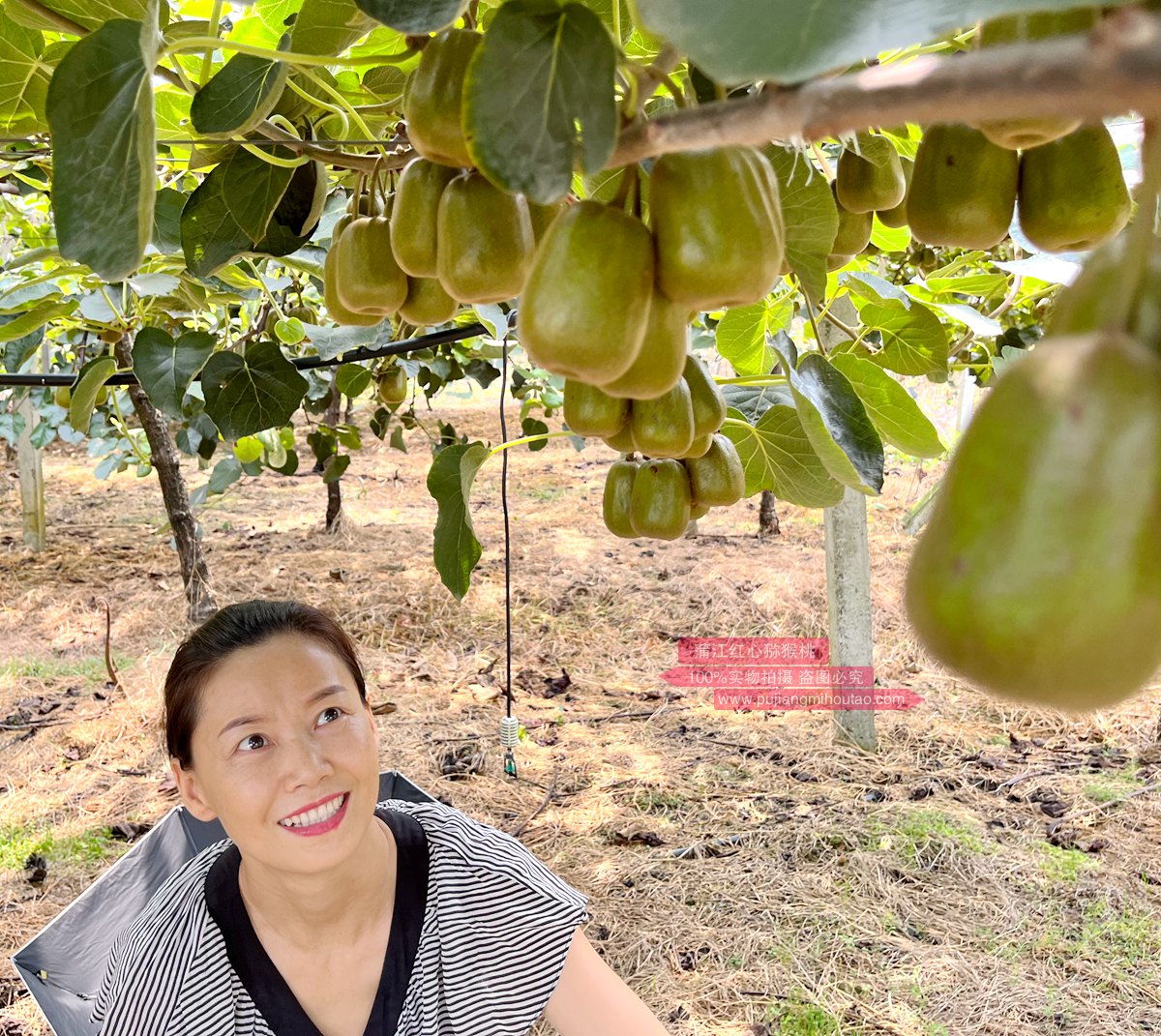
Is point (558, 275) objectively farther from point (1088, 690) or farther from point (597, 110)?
point (1088, 690)

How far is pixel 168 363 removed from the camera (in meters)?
1.45

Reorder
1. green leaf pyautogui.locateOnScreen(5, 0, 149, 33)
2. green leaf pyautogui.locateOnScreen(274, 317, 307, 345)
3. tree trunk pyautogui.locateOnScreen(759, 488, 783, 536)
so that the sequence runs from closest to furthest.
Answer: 1. green leaf pyautogui.locateOnScreen(5, 0, 149, 33)
2. green leaf pyautogui.locateOnScreen(274, 317, 307, 345)
3. tree trunk pyautogui.locateOnScreen(759, 488, 783, 536)

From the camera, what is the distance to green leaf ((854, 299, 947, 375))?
42.8 inches

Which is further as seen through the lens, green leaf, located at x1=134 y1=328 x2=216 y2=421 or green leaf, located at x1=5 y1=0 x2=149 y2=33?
green leaf, located at x1=134 y1=328 x2=216 y2=421

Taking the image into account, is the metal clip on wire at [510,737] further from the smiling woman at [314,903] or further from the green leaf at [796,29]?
the green leaf at [796,29]

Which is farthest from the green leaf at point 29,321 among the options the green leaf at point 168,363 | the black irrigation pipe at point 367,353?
the black irrigation pipe at point 367,353

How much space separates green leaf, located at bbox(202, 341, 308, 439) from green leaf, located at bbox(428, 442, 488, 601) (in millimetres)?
359

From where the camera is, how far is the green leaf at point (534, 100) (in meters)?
0.34

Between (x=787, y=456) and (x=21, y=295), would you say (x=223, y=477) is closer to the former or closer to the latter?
(x=21, y=295)

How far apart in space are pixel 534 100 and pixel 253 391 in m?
1.09

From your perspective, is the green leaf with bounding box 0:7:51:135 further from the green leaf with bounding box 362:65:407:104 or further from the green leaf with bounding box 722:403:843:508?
the green leaf with bounding box 722:403:843:508

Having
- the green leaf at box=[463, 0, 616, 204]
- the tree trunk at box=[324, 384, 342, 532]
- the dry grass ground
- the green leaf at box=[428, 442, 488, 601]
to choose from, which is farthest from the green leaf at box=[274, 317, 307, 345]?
the tree trunk at box=[324, 384, 342, 532]

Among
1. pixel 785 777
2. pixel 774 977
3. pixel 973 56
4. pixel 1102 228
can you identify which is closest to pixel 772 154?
pixel 1102 228

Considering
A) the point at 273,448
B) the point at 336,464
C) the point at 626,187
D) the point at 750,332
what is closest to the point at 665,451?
the point at 626,187
